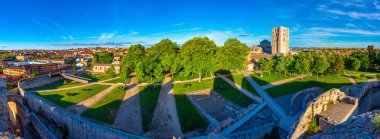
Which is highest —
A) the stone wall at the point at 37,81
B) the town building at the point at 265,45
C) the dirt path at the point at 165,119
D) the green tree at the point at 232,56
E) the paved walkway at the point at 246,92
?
the town building at the point at 265,45

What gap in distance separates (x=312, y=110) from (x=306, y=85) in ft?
69.4

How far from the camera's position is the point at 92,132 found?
58.1 feet

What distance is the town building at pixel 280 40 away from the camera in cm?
10144

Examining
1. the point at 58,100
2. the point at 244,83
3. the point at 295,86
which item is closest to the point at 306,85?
the point at 295,86

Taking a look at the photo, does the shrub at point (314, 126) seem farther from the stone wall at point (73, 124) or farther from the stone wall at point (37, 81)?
the stone wall at point (37, 81)

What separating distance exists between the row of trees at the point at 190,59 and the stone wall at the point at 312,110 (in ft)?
70.0

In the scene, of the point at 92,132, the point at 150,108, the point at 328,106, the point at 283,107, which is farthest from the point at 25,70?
the point at 328,106

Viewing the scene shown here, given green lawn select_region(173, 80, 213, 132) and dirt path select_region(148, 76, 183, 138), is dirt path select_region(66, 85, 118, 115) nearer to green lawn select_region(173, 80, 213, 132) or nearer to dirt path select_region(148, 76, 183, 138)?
dirt path select_region(148, 76, 183, 138)

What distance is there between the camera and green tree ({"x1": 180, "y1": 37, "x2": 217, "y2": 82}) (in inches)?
1465

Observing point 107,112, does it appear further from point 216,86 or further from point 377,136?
point 377,136

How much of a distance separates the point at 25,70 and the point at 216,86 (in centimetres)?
5140

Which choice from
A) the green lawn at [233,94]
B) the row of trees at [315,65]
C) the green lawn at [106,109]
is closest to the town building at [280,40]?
the row of trees at [315,65]

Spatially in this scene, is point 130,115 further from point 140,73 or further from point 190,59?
point 190,59

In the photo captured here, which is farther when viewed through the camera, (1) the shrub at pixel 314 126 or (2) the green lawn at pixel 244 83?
(2) the green lawn at pixel 244 83
